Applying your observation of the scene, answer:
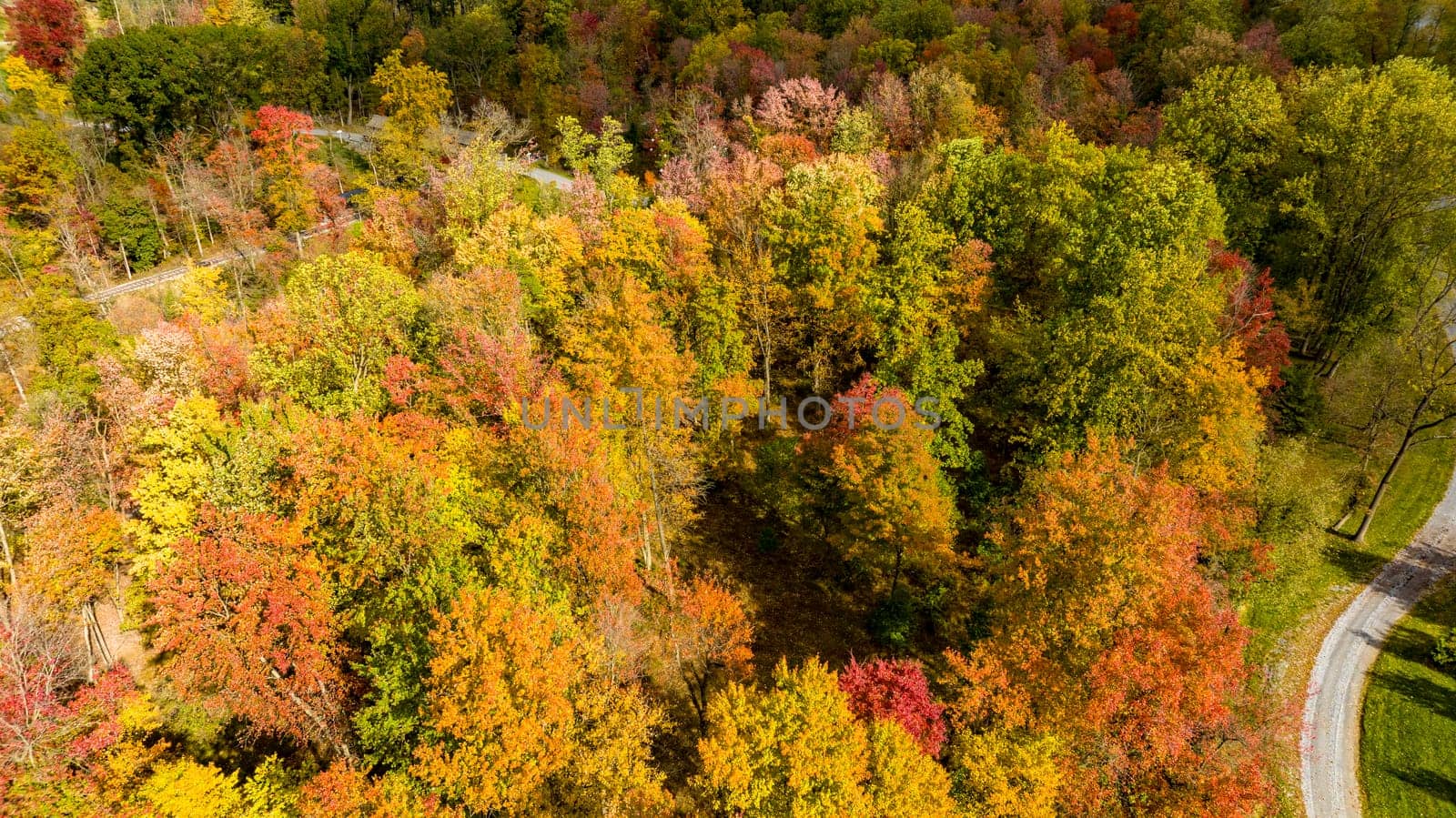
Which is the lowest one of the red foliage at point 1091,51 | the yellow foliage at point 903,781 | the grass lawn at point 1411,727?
the grass lawn at point 1411,727

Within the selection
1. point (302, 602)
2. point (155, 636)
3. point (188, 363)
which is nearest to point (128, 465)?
point (188, 363)

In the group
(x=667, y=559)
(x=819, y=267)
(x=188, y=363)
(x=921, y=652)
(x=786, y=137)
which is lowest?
(x=921, y=652)

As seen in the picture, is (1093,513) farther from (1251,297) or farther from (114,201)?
(114,201)

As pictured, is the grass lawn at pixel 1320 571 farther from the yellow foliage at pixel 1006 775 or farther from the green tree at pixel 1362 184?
the yellow foliage at pixel 1006 775

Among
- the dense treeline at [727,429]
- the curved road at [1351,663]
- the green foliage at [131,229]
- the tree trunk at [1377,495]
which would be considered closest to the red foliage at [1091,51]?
the dense treeline at [727,429]

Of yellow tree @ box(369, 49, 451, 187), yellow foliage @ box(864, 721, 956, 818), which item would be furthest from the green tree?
yellow tree @ box(369, 49, 451, 187)

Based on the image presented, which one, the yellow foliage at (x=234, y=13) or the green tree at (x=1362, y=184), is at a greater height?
the yellow foliage at (x=234, y=13)

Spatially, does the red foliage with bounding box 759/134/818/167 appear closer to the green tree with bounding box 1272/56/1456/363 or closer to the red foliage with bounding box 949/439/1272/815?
the green tree with bounding box 1272/56/1456/363

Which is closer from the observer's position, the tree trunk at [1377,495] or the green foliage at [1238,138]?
the tree trunk at [1377,495]
